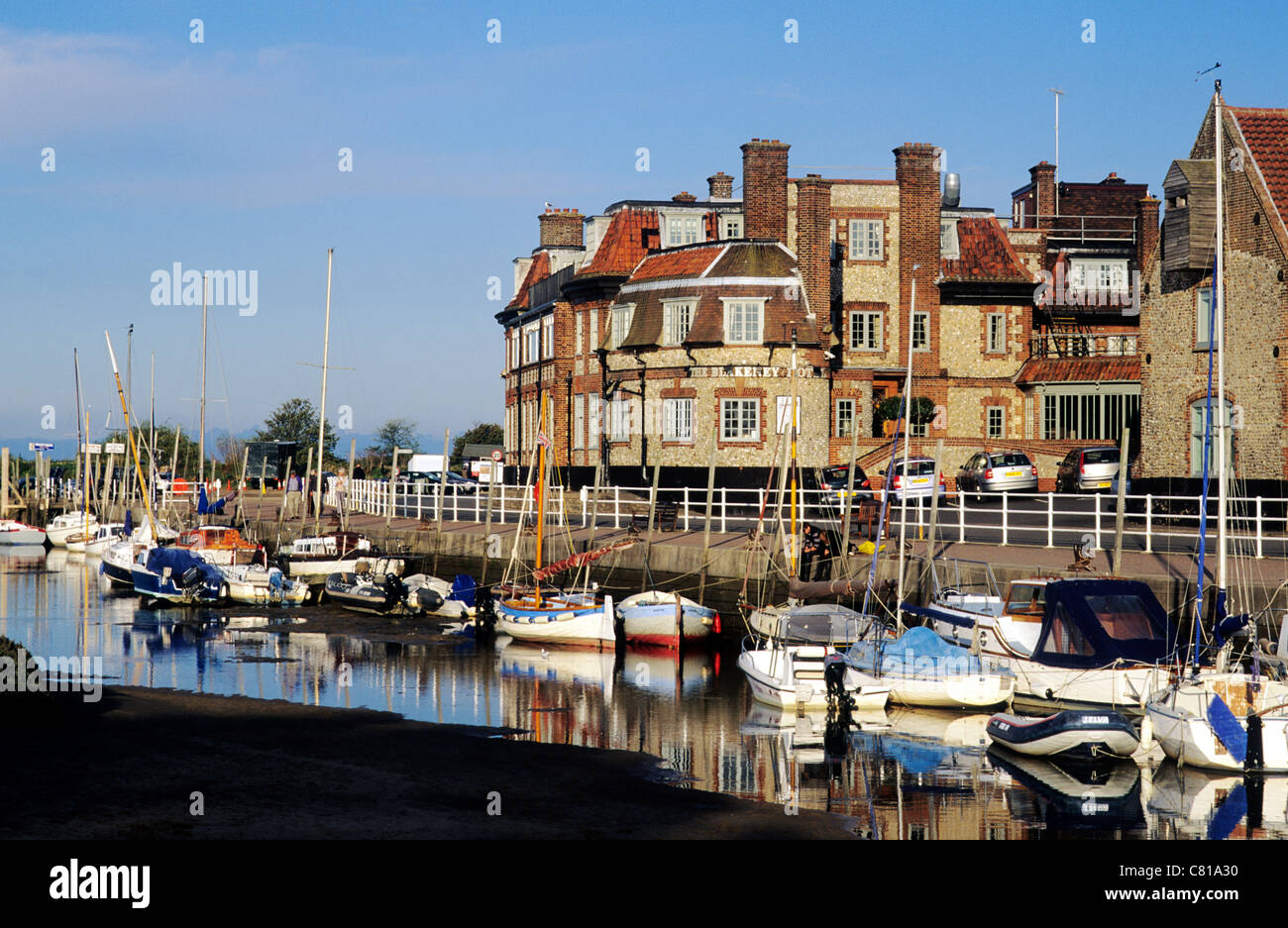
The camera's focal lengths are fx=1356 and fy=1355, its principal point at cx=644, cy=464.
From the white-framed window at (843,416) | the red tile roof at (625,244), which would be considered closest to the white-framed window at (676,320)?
the red tile roof at (625,244)

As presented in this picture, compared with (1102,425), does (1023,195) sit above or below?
above

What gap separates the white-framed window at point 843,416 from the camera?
2339 inches

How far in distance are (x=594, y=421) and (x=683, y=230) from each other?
34.2 feet

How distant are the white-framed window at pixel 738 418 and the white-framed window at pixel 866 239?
29.9ft

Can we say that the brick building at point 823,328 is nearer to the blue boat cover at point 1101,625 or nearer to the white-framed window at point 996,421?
the white-framed window at point 996,421

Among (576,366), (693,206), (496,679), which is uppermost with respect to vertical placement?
(693,206)

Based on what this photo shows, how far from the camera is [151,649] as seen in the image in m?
34.7

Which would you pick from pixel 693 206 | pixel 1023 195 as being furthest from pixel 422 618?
pixel 1023 195

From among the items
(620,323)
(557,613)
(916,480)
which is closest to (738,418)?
(620,323)

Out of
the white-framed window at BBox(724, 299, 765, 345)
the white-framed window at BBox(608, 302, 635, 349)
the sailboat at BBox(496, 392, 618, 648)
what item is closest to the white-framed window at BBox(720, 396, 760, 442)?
the white-framed window at BBox(724, 299, 765, 345)
